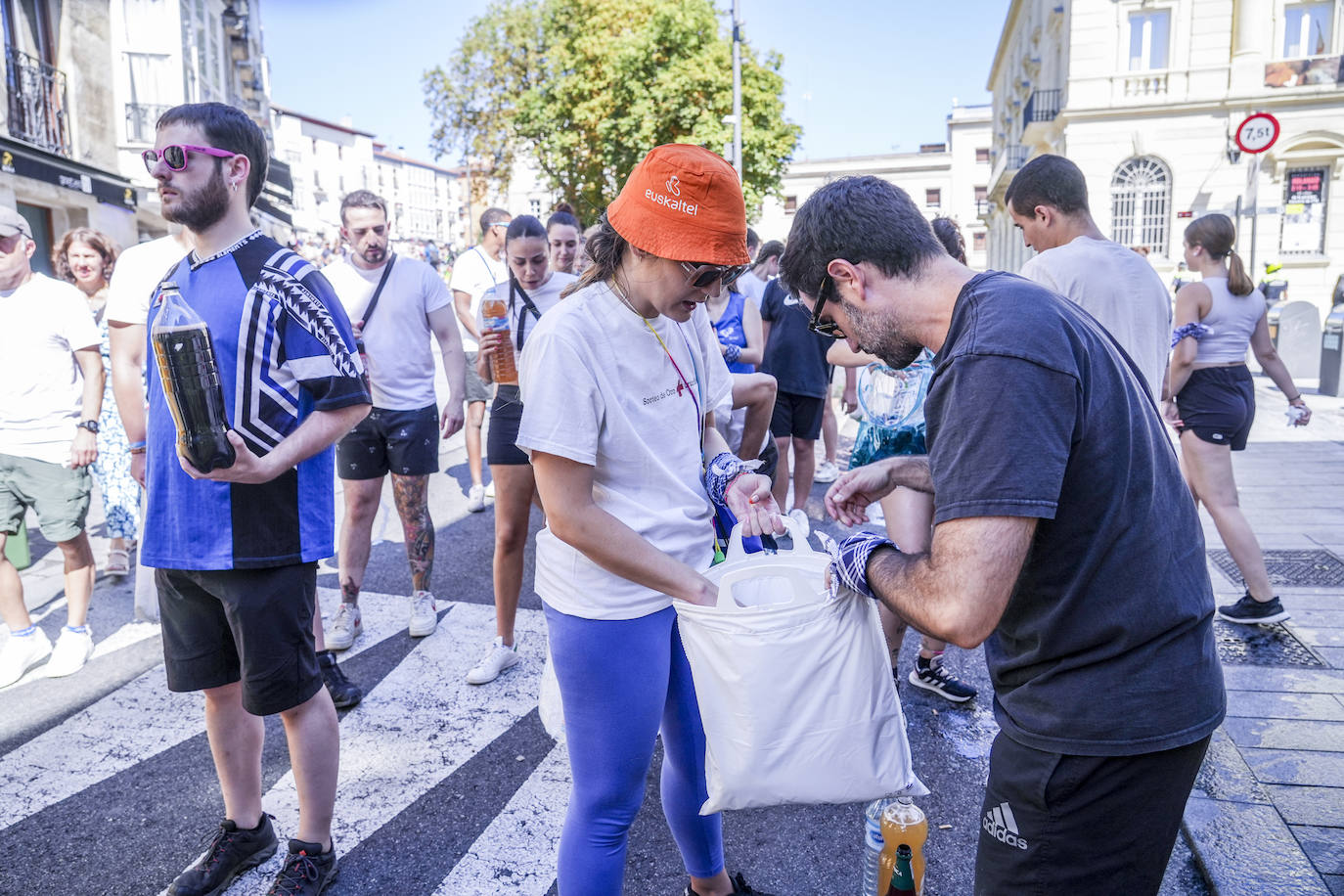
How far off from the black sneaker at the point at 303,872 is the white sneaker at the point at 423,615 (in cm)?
211

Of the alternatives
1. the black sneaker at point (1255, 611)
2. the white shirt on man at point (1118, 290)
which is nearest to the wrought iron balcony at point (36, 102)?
the white shirt on man at point (1118, 290)

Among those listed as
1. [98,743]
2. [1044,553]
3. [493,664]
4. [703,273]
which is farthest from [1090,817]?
[98,743]

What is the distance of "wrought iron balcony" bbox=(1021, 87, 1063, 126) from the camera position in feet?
106

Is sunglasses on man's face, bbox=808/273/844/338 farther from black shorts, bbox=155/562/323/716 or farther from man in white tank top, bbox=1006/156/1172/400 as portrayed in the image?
man in white tank top, bbox=1006/156/1172/400

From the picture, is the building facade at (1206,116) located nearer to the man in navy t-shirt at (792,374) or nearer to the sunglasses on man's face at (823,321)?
the man in navy t-shirt at (792,374)

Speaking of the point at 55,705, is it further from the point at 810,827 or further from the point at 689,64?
the point at 689,64

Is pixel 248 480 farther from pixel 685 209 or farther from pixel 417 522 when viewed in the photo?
pixel 417 522

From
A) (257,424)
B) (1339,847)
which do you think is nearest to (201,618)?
(257,424)

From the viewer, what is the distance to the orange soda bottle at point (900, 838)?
2500 mm

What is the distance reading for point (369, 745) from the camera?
3.71 m

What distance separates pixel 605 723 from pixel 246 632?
1.08 m

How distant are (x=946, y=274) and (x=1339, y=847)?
7.91 ft

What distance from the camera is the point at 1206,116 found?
28328 mm

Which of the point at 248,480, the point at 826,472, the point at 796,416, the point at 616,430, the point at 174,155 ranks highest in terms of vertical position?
the point at 174,155
